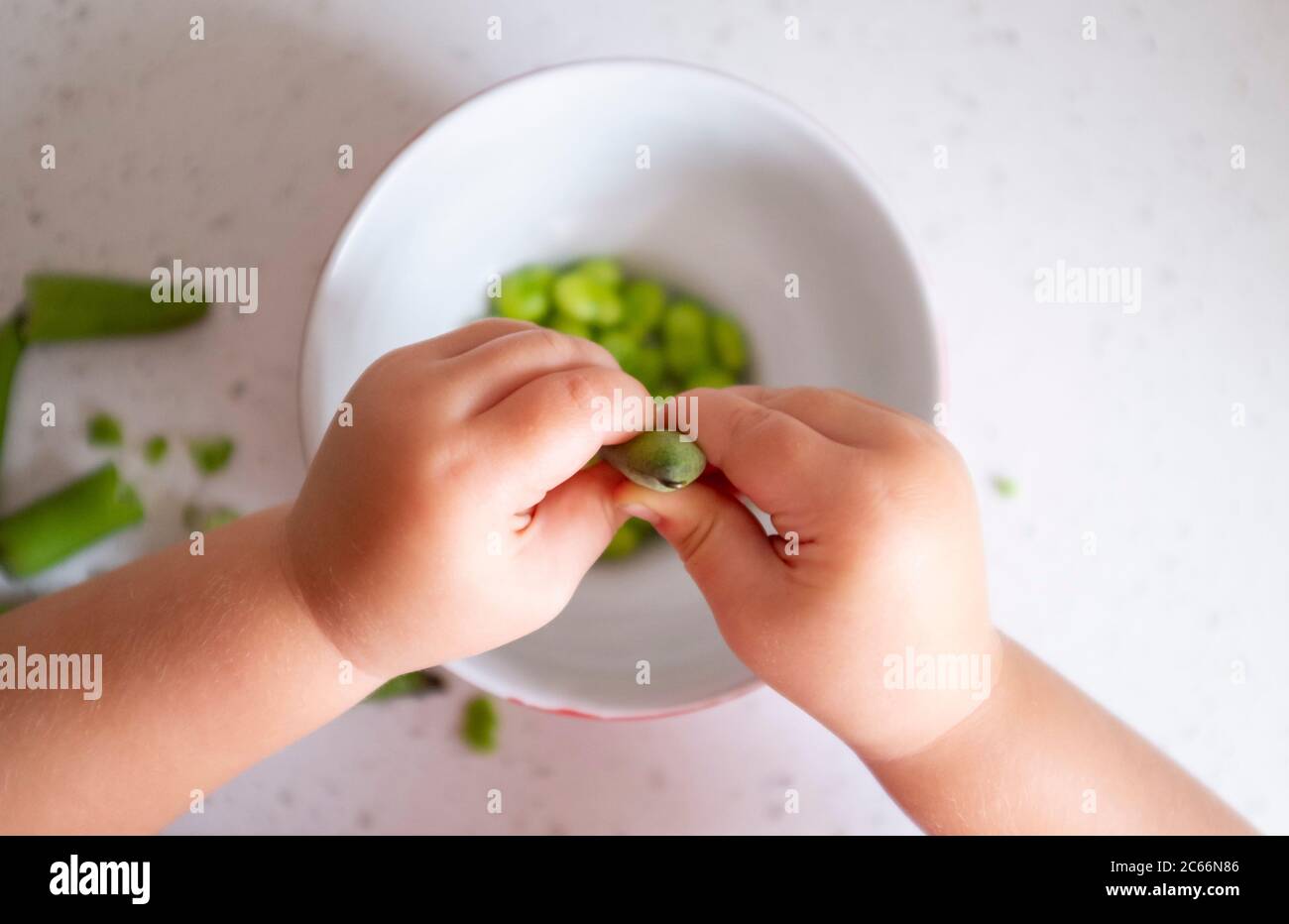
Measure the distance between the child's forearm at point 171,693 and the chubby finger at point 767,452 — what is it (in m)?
0.30

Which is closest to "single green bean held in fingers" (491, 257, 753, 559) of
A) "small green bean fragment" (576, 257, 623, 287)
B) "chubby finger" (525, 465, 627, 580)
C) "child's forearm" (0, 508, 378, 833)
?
"small green bean fragment" (576, 257, 623, 287)

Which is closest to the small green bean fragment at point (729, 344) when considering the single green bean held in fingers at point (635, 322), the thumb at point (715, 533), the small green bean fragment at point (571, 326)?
the single green bean held in fingers at point (635, 322)

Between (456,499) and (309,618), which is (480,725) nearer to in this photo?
(309,618)

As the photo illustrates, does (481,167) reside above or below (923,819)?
above

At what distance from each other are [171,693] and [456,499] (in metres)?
0.28

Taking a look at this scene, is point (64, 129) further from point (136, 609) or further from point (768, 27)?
point (768, 27)

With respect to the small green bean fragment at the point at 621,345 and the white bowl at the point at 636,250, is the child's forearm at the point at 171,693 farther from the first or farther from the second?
the small green bean fragment at the point at 621,345

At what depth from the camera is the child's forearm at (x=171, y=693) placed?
2.26ft

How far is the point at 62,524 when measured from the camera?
2.86 ft

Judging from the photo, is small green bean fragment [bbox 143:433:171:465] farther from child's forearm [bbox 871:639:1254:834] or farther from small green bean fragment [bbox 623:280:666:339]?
child's forearm [bbox 871:639:1254:834]

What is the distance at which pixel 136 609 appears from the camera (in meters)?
0.72

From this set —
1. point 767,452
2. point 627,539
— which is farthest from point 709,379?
point 767,452
